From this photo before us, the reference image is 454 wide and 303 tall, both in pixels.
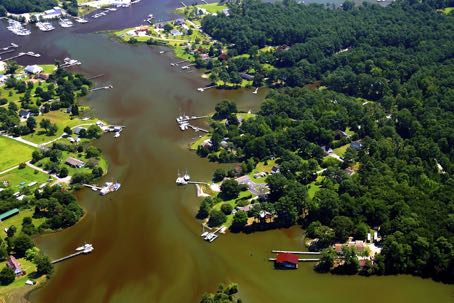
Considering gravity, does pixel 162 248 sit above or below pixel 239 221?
below

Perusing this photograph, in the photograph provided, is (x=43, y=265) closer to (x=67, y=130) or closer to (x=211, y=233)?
(x=211, y=233)

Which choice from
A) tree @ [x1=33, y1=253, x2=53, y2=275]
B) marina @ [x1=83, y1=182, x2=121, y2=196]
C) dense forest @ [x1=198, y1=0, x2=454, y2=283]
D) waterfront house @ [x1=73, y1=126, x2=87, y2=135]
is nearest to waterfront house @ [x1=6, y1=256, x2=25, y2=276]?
tree @ [x1=33, y1=253, x2=53, y2=275]

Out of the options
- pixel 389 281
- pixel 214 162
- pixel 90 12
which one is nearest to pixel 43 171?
pixel 214 162

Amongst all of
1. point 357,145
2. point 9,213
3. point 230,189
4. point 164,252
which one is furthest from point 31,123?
point 357,145

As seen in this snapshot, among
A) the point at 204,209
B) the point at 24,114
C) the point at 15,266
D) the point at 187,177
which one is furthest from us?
the point at 24,114

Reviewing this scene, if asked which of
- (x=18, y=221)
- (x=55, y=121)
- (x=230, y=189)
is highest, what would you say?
(x=230, y=189)

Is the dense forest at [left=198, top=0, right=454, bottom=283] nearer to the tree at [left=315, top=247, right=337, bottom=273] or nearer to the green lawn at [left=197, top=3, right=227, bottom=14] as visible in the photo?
the tree at [left=315, top=247, right=337, bottom=273]

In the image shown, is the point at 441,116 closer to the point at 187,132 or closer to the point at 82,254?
the point at 187,132
